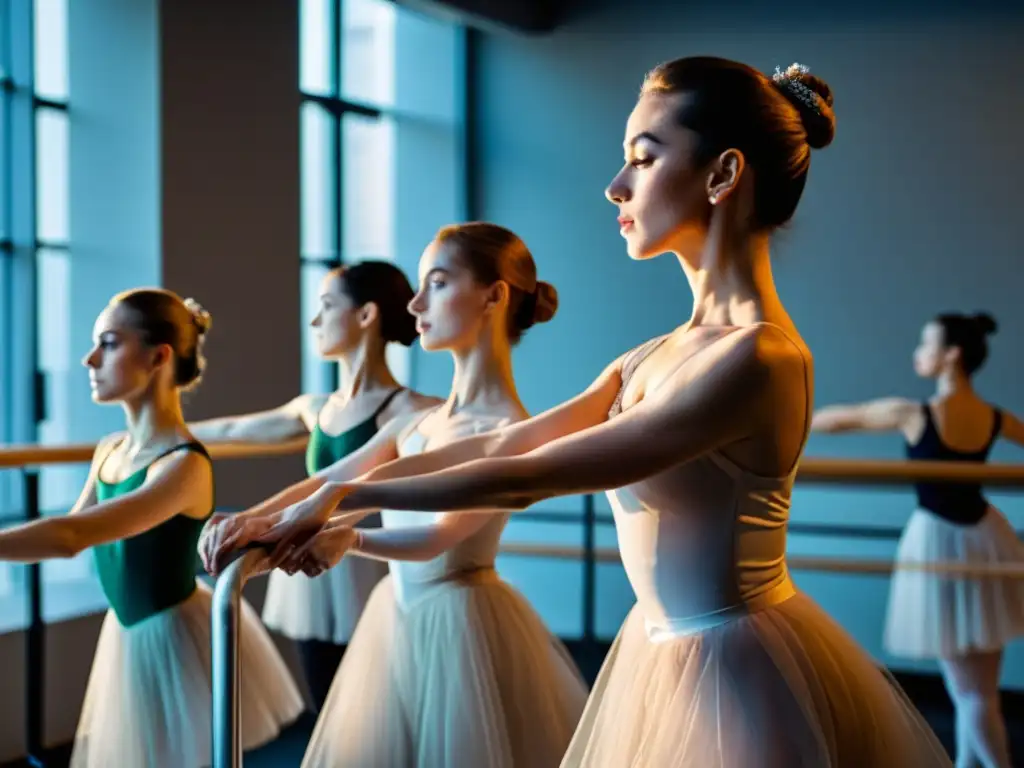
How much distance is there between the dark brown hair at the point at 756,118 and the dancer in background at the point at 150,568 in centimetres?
119

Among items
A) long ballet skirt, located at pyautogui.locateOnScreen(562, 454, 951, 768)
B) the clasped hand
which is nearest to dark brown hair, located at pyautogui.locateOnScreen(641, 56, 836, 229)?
long ballet skirt, located at pyautogui.locateOnScreen(562, 454, 951, 768)

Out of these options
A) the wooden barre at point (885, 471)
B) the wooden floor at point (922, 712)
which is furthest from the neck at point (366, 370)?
the wooden floor at point (922, 712)

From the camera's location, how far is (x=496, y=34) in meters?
7.03

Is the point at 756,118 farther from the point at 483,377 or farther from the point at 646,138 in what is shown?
the point at 483,377

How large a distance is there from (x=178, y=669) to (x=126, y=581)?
0.55 feet

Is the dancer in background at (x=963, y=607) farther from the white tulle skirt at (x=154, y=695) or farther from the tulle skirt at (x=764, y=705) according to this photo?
the tulle skirt at (x=764, y=705)

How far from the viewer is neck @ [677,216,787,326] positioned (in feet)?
4.52

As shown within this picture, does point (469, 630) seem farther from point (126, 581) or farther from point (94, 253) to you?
point (94, 253)

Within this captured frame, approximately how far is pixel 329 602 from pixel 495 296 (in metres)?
1.35

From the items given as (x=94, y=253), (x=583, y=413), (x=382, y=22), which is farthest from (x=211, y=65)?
(x=583, y=413)

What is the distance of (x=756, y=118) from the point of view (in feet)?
4.47

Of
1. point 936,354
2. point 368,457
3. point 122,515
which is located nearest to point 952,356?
point 936,354

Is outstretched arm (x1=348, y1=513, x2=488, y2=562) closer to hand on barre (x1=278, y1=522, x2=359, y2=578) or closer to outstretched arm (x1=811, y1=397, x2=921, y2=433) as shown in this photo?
hand on barre (x1=278, y1=522, x2=359, y2=578)

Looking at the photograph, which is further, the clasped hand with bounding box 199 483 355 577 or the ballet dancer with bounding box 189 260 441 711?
the ballet dancer with bounding box 189 260 441 711
